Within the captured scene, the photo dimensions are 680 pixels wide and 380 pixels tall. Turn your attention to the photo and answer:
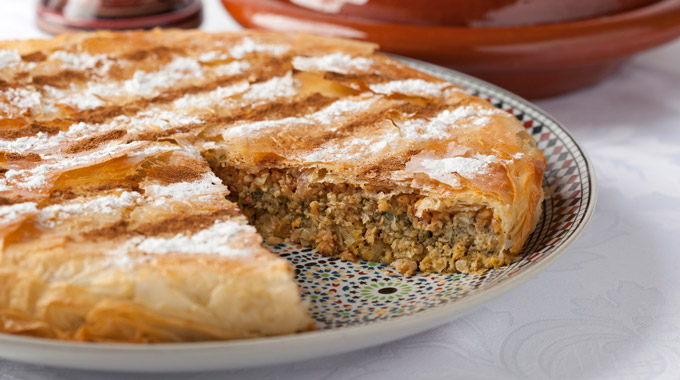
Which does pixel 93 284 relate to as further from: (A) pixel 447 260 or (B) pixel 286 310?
(A) pixel 447 260

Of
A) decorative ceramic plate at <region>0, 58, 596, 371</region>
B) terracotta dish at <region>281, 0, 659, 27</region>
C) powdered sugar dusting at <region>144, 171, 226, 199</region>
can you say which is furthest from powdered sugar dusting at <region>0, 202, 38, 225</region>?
terracotta dish at <region>281, 0, 659, 27</region>

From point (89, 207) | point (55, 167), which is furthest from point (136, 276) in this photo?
point (55, 167)

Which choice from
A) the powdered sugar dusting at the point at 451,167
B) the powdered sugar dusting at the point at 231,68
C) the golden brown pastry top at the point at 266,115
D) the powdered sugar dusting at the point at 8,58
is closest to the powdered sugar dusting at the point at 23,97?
the golden brown pastry top at the point at 266,115

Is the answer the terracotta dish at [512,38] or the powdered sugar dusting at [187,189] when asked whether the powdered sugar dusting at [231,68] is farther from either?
the powdered sugar dusting at [187,189]

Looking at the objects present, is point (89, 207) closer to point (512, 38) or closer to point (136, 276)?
point (136, 276)

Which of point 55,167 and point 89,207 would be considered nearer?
point 89,207

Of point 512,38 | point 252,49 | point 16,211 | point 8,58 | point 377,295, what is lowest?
point 377,295
